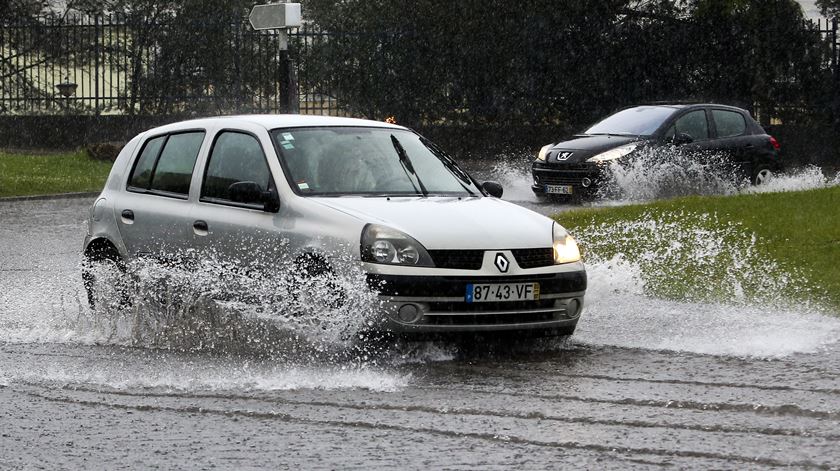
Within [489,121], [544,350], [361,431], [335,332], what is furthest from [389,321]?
[489,121]

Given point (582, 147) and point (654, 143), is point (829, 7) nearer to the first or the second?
point (654, 143)

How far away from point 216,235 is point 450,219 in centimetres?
162

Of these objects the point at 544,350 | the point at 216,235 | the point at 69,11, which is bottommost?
the point at 544,350

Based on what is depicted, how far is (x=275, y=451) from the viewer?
676 centimetres

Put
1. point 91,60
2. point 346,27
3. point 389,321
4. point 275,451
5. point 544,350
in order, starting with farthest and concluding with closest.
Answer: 1. point 346,27
2. point 91,60
3. point 544,350
4. point 389,321
5. point 275,451

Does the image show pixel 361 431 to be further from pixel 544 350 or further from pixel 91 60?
pixel 91 60

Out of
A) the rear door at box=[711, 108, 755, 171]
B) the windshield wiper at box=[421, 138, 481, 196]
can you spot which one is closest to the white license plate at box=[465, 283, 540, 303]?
the windshield wiper at box=[421, 138, 481, 196]

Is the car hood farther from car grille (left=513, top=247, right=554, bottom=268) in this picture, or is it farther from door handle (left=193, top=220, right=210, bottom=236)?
door handle (left=193, top=220, right=210, bottom=236)

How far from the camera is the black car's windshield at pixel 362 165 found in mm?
9992

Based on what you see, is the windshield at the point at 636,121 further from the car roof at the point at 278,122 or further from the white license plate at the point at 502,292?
the white license plate at the point at 502,292

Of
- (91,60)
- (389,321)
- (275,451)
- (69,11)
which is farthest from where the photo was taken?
(69,11)

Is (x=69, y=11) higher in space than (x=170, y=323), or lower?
higher

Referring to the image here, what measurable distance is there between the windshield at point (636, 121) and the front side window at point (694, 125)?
0.22 metres

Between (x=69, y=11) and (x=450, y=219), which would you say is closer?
(x=450, y=219)
